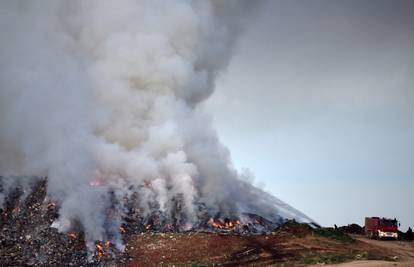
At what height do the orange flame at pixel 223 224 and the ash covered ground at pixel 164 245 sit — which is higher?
the orange flame at pixel 223 224

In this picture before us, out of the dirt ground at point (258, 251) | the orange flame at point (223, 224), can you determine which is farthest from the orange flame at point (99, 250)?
the orange flame at point (223, 224)

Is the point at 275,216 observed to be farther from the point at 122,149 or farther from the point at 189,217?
the point at 122,149

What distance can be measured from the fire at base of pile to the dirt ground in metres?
2.27

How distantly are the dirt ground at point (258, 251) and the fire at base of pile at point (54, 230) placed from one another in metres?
2.27

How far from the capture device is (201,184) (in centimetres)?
5688

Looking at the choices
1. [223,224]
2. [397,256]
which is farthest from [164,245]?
[397,256]

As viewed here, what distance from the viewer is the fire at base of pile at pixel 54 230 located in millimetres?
35497

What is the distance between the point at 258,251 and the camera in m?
37.7

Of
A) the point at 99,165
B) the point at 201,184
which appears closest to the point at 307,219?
the point at 201,184

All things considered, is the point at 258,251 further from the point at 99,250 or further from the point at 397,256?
the point at 99,250

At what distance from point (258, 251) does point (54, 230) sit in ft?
53.6

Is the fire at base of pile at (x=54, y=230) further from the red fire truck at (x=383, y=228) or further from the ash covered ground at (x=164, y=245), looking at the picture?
the red fire truck at (x=383, y=228)

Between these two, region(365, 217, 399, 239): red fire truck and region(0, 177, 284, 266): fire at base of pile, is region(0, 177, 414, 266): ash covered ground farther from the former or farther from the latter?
region(365, 217, 399, 239): red fire truck

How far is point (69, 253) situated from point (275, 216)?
2636cm
